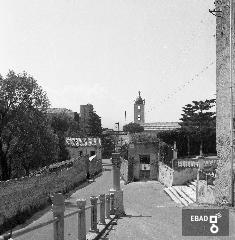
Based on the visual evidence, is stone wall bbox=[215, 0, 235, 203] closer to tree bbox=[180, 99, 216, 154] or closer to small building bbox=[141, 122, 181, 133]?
tree bbox=[180, 99, 216, 154]

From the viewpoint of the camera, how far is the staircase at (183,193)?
66.8 feet

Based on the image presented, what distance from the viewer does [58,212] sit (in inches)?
306

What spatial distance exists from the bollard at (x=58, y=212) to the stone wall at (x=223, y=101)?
10213 millimetres

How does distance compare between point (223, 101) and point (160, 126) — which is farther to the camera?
point (160, 126)

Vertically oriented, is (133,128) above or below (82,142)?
above

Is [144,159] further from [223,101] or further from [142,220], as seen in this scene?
[142,220]

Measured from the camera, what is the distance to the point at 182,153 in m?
46.9

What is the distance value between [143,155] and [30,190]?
13073 millimetres

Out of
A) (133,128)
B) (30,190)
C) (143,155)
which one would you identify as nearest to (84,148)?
(133,128)

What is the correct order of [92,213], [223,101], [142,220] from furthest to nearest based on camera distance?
[223,101]
[142,220]
[92,213]

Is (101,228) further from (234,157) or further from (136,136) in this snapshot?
(136,136)

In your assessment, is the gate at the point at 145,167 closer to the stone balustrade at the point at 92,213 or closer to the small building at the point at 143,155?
the small building at the point at 143,155

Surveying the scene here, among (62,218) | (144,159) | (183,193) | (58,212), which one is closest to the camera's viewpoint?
(58,212)

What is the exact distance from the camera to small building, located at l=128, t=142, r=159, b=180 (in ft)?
104
